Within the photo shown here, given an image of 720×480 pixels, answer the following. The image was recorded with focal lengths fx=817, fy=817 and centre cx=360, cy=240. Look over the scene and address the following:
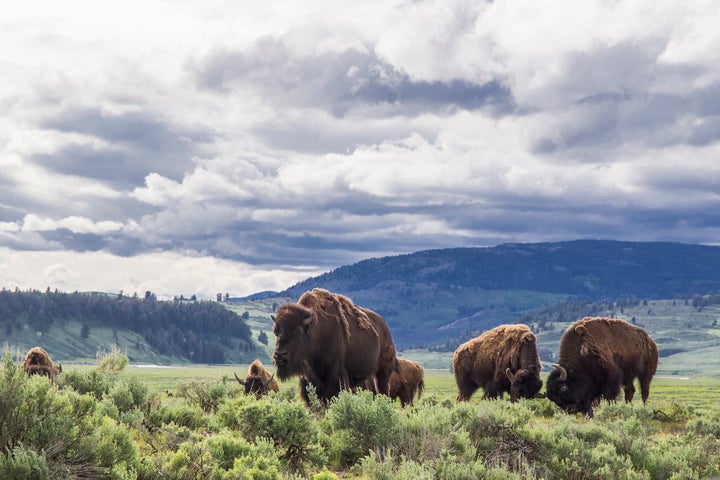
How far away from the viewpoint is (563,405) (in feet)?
74.9

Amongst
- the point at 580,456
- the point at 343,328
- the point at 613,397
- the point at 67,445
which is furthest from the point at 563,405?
the point at 67,445

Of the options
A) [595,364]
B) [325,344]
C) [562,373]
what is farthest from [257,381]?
[595,364]

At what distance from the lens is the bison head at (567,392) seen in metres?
22.8

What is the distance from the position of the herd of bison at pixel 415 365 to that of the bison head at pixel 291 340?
21 mm

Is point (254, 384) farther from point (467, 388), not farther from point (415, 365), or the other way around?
point (467, 388)

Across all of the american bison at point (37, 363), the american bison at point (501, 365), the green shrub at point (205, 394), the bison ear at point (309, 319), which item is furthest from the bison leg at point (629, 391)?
the american bison at point (37, 363)

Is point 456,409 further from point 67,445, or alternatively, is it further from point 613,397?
point 613,397

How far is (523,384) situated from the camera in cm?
2245

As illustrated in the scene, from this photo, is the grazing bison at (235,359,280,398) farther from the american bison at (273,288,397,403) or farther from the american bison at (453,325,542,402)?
the american bison at (453,325,542,402)

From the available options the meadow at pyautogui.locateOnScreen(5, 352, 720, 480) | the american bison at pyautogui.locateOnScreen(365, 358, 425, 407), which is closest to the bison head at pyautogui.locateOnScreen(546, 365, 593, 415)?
the american bison at pyautogui.locateOnScreen(365, 358, 425, 407)

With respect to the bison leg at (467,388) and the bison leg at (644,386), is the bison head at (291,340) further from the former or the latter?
the bison leg at (644,386)

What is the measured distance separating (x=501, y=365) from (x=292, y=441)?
39.9 ft

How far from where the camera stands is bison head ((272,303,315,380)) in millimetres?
17156

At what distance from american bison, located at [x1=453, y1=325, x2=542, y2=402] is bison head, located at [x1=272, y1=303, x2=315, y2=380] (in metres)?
7.31
